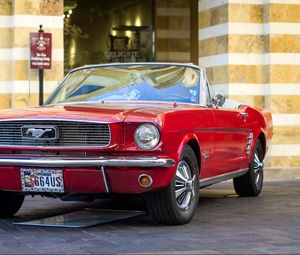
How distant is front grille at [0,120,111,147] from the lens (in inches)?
255

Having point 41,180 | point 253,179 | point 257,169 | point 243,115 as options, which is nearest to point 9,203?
point 41,180

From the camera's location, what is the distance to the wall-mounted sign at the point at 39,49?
12391mm

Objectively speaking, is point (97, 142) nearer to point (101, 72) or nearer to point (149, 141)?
point (149, 141)

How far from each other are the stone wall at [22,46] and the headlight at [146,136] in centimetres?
645

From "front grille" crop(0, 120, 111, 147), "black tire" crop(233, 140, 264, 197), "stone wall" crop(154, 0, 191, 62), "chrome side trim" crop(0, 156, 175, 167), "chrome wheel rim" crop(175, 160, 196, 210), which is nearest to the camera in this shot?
"chrome side trim" crop(0, 156, 175, 167)

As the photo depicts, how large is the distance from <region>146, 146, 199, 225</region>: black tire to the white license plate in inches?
32.5

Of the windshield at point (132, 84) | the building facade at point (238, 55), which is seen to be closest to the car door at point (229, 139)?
the windshield at point (132, 84)

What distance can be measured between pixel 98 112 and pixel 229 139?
2063 mm

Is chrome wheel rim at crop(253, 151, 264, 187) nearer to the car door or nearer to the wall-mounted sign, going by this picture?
the car door

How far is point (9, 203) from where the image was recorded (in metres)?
7.58

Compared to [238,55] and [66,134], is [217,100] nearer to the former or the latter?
[66,134]

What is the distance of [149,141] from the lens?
645cm

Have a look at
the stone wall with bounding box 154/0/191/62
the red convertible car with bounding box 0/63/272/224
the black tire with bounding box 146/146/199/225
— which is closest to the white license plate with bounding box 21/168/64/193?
the red convertible car with bounding box 0/63/272/224

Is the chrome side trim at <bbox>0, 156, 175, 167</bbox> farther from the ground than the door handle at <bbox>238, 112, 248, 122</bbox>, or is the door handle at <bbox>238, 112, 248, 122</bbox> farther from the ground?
the door handle at <bbox>238, 112, 248, 122</bbox>
